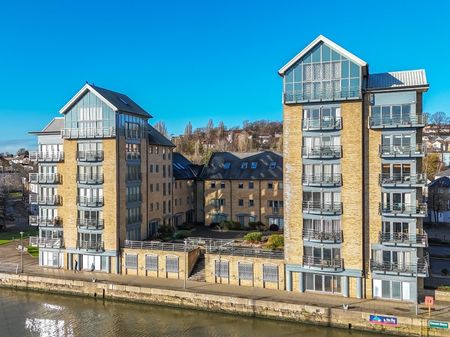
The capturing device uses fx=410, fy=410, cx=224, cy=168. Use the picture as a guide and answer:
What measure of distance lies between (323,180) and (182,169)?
28.6m

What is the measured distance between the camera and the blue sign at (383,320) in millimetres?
24527

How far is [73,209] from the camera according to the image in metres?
37.1

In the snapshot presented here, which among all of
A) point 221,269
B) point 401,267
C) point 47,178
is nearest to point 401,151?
point 401,267

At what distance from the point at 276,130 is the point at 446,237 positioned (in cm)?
9444

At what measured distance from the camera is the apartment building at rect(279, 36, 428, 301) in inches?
1074

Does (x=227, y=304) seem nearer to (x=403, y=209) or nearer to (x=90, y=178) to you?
(x=403, y=209)

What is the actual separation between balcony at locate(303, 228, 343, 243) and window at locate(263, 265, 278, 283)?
3.52 meters

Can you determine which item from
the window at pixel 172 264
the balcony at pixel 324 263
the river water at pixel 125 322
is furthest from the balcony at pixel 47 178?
the balcony at pixel 324 263

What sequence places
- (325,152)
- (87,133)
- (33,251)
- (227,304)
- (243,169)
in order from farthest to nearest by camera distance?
(243,169) < (33,251) < (87,133) < (325,152) < (227,304)

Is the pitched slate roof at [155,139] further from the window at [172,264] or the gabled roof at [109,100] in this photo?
the window at [172,264]

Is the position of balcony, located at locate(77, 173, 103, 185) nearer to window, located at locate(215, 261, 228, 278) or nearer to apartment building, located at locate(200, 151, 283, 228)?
window, located at locate(215, 261, 228, 278)

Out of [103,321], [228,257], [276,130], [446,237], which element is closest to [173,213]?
[228,257]

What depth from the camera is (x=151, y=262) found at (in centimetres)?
3481

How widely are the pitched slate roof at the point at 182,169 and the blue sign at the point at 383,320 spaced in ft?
103
